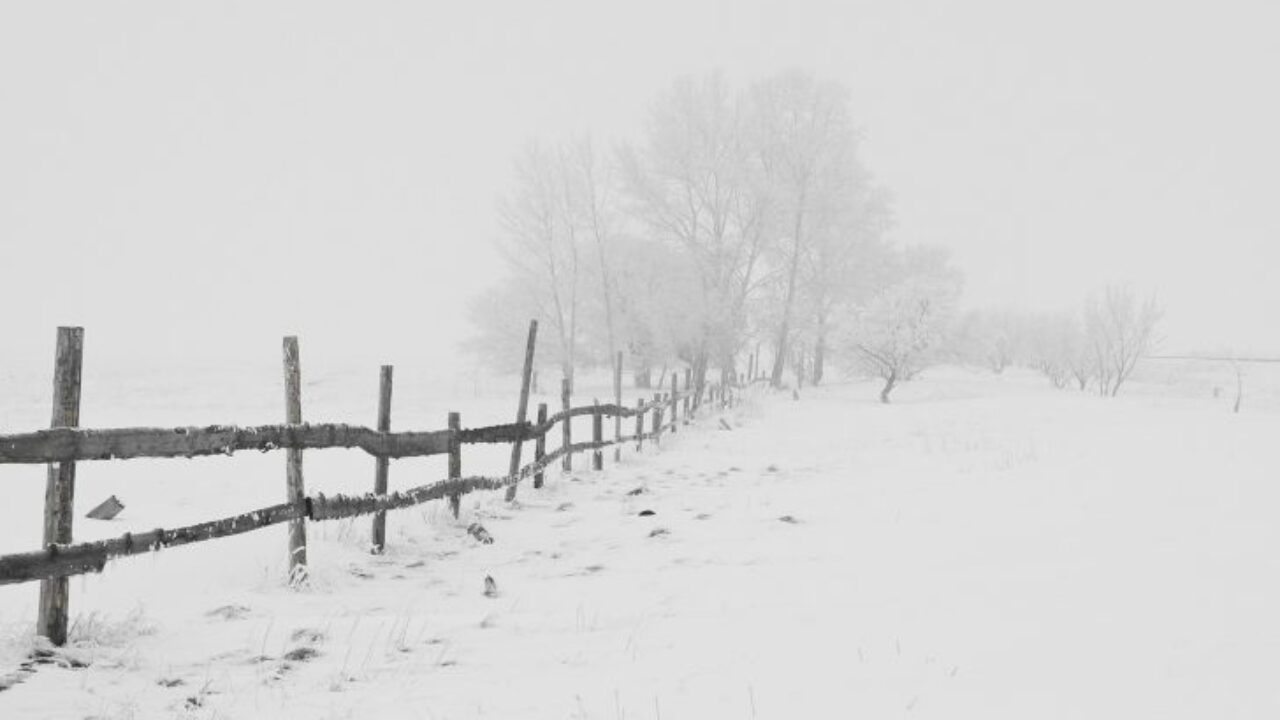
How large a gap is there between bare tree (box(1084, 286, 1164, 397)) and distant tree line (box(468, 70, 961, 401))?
13720 millimetres

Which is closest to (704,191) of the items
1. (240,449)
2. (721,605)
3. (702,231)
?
(702,231)

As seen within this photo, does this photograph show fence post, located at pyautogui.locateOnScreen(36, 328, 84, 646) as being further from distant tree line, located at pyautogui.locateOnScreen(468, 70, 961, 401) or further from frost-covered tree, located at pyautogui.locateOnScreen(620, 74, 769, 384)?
frost-covered tree, located at pyautogui.locateOnScreen(620, 74, 769, 384)

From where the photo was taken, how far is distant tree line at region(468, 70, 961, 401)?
30.6 meters

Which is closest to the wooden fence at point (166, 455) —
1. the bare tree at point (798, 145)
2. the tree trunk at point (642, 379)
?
the bare tree at point (798, 145)

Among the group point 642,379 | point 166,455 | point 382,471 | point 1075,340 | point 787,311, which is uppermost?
point 1075,340

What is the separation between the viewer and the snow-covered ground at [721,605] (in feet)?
10.8

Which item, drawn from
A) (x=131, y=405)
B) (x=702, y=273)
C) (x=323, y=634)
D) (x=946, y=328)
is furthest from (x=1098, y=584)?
(x=946, y=328)

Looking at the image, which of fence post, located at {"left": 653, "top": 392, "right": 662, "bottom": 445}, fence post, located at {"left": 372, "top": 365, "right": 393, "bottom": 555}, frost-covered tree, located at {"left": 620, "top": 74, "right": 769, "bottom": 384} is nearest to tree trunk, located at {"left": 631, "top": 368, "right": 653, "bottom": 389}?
frost-covered tree, located at {"left": 620, "top": 74, "right": 769, "bottom": 384}

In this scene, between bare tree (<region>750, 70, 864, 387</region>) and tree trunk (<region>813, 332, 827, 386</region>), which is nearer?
bare tree (<region>750, 70, 864, 387</region>)

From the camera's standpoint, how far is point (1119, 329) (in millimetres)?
41594

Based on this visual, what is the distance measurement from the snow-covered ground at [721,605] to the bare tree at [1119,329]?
117 ft

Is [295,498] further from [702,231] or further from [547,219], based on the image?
[702,231]

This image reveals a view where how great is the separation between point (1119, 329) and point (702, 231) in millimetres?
24739

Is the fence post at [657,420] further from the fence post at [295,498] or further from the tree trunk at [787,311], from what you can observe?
the tree trunk at [787,311]
